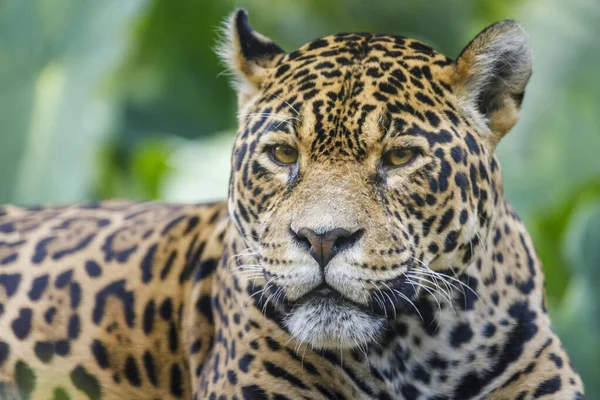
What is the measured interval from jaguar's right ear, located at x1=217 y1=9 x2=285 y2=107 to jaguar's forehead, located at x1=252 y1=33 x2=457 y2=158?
0.13 m

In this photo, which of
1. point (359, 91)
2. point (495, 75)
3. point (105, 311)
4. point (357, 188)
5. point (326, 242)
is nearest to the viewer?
point (326, 242)

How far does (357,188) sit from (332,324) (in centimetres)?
63

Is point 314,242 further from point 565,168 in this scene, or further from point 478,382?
point 565,168

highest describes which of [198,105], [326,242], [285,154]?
[285,154]

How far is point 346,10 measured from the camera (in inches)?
539

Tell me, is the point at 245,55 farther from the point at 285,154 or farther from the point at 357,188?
the point at 357,188

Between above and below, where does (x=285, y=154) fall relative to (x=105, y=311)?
above

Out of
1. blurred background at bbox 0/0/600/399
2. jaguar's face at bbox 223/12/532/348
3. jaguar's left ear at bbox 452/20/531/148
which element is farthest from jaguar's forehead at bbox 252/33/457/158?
blurred background at bbox 0/0/600/399

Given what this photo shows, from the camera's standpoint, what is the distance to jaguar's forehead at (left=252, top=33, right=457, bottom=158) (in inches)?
217

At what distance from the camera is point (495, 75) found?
5.87 metres

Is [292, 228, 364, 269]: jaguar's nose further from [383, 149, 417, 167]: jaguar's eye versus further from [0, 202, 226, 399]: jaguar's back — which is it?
[0, 202, 226, 399]: jaguar's back

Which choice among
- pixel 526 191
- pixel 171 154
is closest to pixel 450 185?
pixel 526 191

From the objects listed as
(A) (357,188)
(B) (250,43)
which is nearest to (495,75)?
(A) (357,188)

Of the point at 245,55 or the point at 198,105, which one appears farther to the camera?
the point at 198,105
